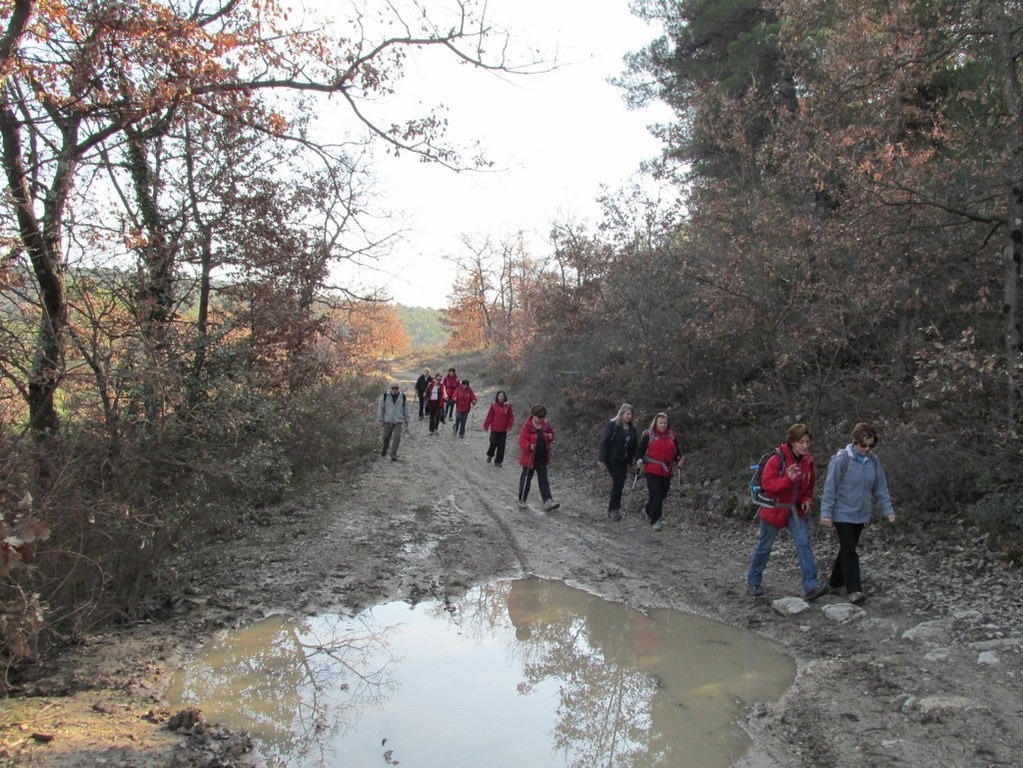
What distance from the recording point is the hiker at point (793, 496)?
6.82 meters

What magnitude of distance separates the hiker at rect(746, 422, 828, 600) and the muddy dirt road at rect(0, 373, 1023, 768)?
332mm

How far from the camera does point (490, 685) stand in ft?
18.0

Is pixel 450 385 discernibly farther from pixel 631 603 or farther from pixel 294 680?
pixel 294 680

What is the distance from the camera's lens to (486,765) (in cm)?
434

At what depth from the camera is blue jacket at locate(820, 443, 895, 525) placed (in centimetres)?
661

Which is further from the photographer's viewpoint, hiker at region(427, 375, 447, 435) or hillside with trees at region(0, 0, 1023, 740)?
hiker at region(427, 375, 447, 435)

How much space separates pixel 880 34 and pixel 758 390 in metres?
5.38

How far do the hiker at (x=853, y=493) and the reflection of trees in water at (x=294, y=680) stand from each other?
4.11 m

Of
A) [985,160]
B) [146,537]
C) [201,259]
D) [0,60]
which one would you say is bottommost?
[146,537]

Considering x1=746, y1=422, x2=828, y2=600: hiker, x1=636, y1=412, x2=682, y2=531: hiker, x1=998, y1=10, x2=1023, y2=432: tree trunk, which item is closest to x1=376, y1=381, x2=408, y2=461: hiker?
x1=636, y1=412, x2=682, y2=531: hiker

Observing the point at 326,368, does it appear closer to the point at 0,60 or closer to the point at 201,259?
the point at 201,259

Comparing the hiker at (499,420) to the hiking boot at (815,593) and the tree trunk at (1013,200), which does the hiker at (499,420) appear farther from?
the tree trunk at (1013,200)

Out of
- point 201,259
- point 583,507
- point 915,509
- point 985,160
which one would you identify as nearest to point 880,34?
point 985,160

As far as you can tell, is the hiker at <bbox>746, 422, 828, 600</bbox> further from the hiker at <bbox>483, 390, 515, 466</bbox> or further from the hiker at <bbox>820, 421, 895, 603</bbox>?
the hiker at <bbox>483, 390, 515, 466</bbox>
